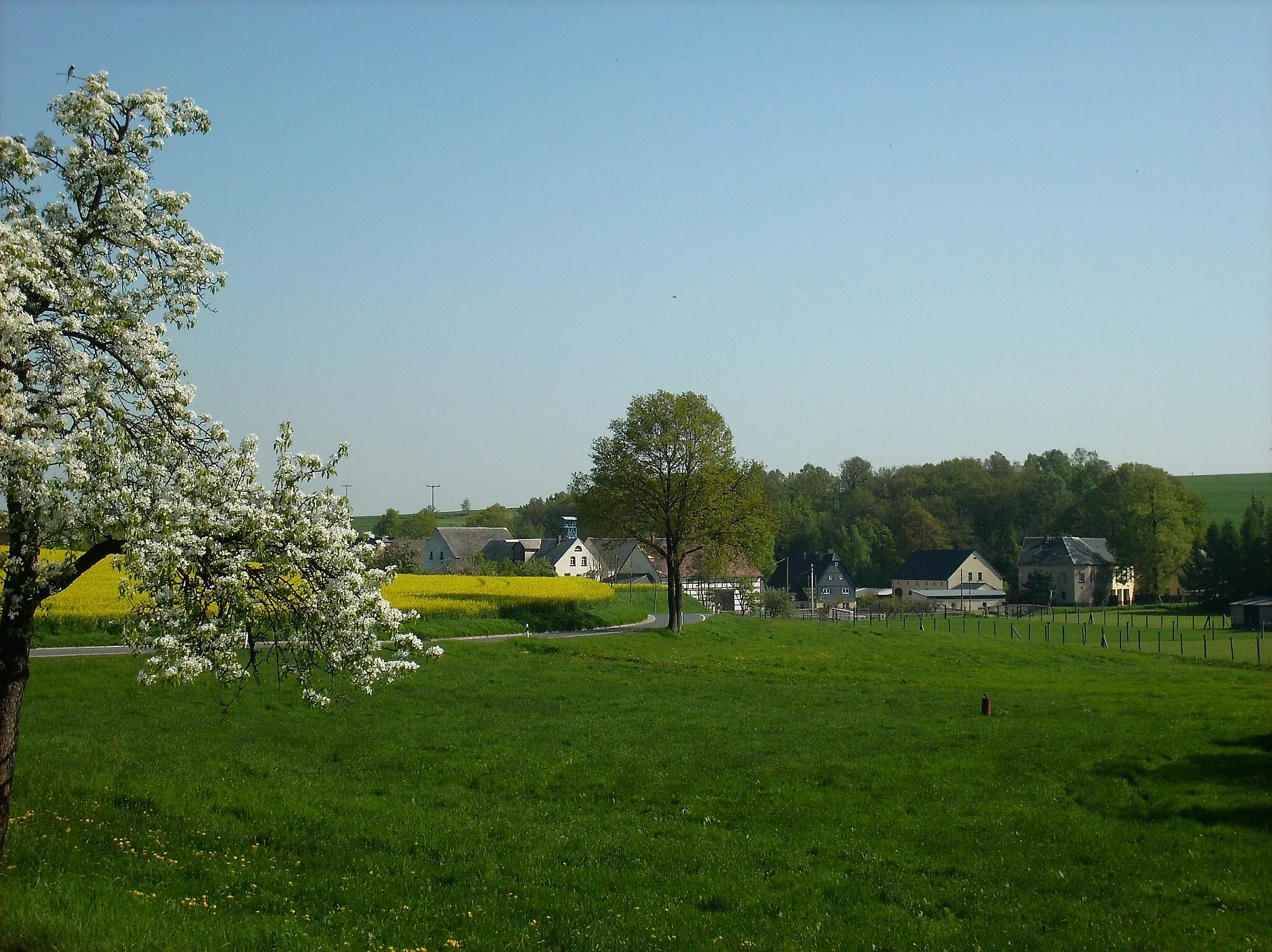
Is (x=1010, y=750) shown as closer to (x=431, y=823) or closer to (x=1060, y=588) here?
(x=431, y=823)

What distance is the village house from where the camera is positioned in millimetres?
126125

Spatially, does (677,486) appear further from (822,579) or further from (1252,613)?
(822,579)

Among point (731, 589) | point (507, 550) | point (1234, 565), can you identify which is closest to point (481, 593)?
point (731, 589)

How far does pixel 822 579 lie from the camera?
138 meters

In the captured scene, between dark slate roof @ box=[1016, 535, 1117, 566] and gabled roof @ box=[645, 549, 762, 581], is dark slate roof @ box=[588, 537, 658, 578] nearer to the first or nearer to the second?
gabled roof @ box=[645, 549, 762, 581]

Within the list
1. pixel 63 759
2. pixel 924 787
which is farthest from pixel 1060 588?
pixel 63 759

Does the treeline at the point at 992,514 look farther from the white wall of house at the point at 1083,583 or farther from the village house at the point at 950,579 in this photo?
the village house at the point at 950,579

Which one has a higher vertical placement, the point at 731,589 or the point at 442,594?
the point at 442,594

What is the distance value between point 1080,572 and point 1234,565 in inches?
980

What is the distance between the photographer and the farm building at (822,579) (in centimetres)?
13638

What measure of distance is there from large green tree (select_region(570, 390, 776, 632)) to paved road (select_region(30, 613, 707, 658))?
Result: 372 cm

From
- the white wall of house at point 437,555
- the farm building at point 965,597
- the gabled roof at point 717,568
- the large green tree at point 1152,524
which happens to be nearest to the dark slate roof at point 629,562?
the gabled roof at point 717,568

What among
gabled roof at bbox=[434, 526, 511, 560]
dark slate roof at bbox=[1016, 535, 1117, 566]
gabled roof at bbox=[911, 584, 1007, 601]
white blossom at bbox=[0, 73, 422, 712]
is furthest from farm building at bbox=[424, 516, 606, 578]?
white blossom at bbox=[0, 73, 422, 712]

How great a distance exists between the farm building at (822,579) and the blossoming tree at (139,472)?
126 meters
